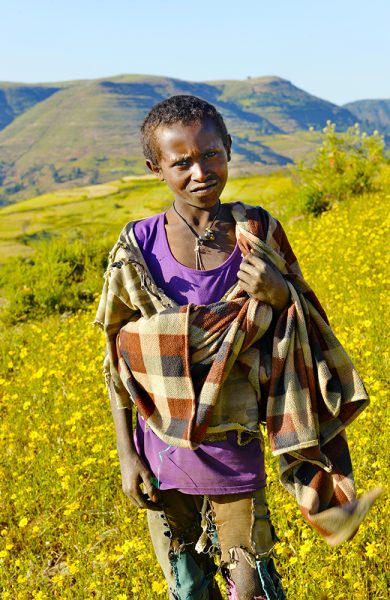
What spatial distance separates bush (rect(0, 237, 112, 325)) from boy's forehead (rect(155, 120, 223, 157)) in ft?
22.9

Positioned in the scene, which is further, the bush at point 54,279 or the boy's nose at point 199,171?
the bush at point 54,279

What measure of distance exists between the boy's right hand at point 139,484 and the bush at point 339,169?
1108cm

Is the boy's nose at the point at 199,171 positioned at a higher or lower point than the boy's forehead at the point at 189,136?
lower

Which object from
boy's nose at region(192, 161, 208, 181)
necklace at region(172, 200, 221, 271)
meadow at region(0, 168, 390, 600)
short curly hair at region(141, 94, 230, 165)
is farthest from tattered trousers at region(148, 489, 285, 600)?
short curly hair at region(141, 94, 230, 165)

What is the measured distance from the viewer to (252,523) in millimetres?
2193

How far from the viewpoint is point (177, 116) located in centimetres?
216

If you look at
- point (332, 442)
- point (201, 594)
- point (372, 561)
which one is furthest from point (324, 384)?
point (372, 561)

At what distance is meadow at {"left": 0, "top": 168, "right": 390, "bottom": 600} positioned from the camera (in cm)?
319

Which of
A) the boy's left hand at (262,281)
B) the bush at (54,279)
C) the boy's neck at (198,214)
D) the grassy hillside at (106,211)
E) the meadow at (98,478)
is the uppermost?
the boy's neck at (198,214)

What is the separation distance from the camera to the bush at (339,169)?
13133mm

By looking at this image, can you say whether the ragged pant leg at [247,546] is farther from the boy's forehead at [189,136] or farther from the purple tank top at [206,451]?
the boy's forehead at [189,136]

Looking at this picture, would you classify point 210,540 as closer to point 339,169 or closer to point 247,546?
point 247,546

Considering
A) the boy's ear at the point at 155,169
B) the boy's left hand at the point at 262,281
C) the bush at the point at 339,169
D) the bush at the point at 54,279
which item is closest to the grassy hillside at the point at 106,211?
the bush at the point at 339,169

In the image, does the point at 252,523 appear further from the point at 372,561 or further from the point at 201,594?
the point at 372,561
